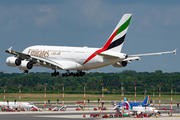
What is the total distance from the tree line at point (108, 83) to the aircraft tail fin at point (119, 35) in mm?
93166

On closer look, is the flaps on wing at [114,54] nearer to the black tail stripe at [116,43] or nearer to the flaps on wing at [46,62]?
the black tail stripe at [116,43]

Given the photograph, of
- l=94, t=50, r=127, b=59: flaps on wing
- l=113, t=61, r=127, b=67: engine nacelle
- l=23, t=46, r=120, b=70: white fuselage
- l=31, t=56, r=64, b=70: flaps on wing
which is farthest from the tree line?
l=94, t=50, r=127, b=59: flaps on wing

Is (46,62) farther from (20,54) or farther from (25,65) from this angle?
(20,54)

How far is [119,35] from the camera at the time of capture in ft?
249

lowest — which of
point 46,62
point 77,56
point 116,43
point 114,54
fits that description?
point 46,62

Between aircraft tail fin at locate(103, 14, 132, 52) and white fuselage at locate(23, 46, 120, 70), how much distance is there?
2.75 m

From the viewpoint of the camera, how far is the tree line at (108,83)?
173 meters

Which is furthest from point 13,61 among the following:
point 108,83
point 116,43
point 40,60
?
point 108,83

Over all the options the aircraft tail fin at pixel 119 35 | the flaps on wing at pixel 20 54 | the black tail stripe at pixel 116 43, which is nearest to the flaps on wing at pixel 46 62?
the flaps on wing at pixel 20 54

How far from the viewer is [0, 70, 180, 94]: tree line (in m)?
173

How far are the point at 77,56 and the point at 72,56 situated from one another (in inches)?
41.3

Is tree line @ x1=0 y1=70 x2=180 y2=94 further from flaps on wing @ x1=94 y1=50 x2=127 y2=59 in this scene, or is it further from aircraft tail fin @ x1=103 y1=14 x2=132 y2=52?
flaps on wing @ x1=94 y1=50 x2=127 y2=59

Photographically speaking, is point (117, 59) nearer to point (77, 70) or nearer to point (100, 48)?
point (100, 48)

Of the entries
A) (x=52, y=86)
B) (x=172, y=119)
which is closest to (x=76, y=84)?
(x=52, y=86)
